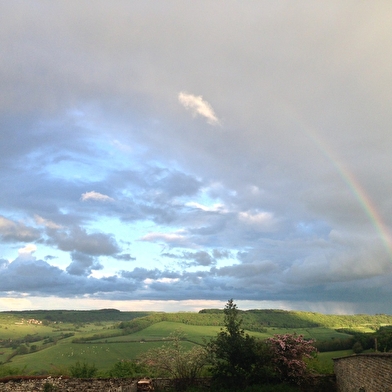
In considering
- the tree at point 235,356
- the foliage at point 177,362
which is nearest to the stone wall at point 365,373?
the tree at point 235,356

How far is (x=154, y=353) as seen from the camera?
132 ft

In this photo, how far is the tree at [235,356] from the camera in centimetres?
3181

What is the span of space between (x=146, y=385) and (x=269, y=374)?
12.3m

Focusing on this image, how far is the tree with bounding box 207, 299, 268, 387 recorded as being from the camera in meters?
31.8

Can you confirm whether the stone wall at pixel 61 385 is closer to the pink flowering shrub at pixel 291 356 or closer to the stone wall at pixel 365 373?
the pink flowering shrub at pixel 291 356

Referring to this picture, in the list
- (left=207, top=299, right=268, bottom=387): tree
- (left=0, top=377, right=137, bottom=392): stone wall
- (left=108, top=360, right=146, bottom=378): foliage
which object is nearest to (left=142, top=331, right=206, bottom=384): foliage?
(left=207, top=299, right=268, bottom=387): tree

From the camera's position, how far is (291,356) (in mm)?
33469

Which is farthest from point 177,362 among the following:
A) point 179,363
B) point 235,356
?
point 235,356

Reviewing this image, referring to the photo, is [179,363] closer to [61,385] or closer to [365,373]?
[61,385]

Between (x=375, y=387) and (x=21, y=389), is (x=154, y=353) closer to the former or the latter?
(x=21, y=389)

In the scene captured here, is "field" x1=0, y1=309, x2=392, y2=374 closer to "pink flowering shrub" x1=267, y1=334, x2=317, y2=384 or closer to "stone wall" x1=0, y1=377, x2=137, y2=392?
"stone wall" x1=0, y1=377, x2=137, y2=392

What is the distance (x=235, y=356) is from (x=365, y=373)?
36.9 feet

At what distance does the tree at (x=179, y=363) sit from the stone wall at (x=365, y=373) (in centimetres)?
1275

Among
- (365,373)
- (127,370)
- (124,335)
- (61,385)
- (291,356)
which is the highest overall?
(365,373)
